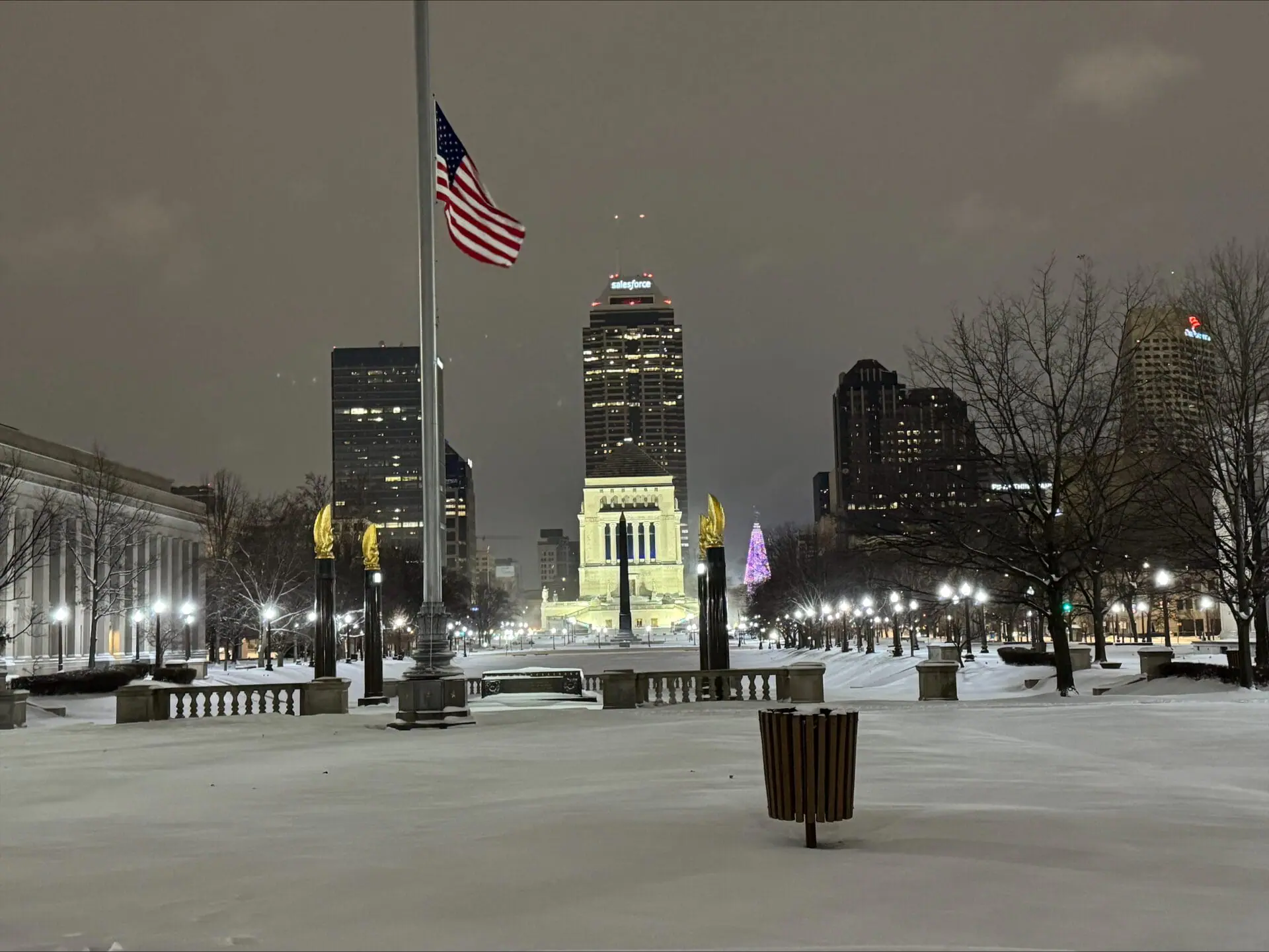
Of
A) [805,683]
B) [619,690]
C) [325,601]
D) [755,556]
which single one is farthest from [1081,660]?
[755,556]

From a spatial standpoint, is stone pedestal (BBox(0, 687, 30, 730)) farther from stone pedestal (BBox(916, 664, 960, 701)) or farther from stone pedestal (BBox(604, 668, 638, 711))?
stone pedestal (BBox(916, 664, 960, 701))

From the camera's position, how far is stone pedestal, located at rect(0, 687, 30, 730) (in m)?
26.9

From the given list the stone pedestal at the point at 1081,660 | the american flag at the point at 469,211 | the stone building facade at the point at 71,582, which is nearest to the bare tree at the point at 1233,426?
the stone pedestal at the point at 1081,660

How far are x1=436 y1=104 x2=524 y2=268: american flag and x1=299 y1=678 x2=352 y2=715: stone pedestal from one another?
36.6ft

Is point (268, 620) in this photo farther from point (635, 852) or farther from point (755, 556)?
point (755, 556)

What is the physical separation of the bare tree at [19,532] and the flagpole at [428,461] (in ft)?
79.4

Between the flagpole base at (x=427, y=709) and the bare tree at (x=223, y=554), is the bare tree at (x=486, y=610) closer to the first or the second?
the bare tree at (x=223, y=554)

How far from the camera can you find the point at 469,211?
23172 millimetres

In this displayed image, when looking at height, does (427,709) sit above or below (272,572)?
below

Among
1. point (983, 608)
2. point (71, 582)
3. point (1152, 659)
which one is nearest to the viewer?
point (1152, 659)

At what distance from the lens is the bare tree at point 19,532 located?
45.8 meters

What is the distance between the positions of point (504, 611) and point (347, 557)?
10953 centimetres

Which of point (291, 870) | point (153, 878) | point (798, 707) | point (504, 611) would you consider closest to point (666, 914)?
point (798, 707)

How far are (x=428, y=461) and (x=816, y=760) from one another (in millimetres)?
14121
